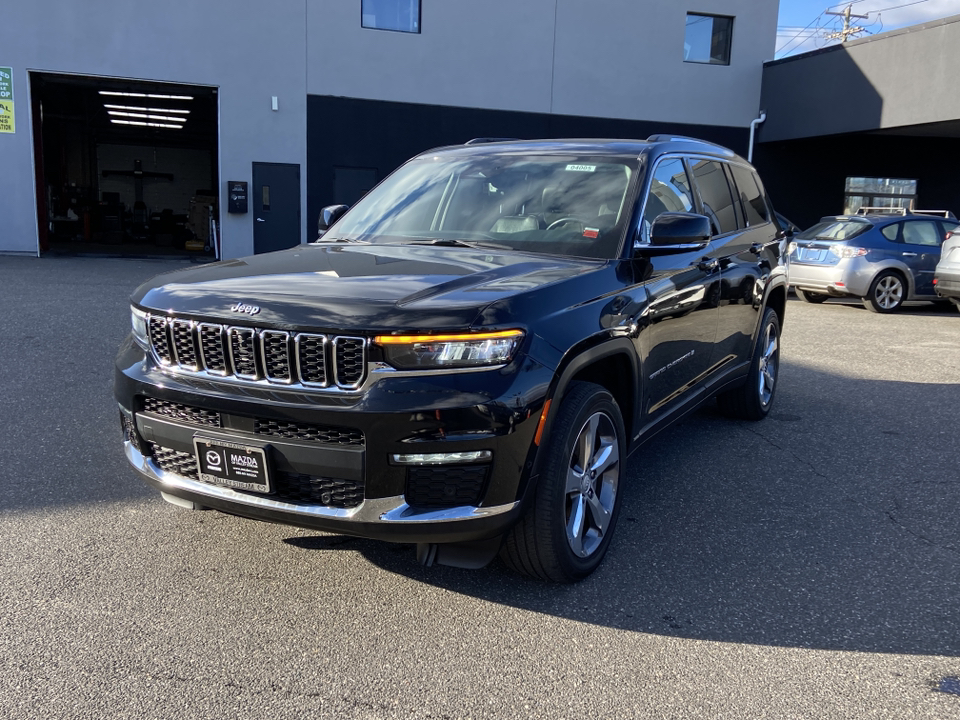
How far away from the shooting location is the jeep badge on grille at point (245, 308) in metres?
2.98

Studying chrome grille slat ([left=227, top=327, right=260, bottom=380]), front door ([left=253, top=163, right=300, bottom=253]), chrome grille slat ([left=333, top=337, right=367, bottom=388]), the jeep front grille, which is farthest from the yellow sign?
chrome grille slat ([left=333, top=337, right=367, bottom=388])

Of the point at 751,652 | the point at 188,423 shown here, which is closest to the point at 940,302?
the point at 751,652

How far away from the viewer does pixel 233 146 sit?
19391mm

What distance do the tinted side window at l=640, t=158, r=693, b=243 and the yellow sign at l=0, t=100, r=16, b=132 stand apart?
18433 mm

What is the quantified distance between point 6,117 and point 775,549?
65.1 feet

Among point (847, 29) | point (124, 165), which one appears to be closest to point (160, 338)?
point (124, 165)

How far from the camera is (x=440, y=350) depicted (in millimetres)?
2836

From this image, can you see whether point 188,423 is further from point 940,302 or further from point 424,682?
point 940,302

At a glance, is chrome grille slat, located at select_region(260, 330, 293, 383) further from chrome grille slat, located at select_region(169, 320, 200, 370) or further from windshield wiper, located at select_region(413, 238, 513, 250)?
windshield wiper, located at select_region(413, 238, 513, 250)

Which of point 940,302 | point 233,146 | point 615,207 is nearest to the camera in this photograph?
point 615,207

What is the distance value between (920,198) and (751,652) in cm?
2339

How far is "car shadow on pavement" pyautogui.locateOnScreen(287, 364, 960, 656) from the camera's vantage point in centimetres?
322

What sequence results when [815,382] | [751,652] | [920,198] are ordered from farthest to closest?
[920,198] → [815,382] → [751,652]

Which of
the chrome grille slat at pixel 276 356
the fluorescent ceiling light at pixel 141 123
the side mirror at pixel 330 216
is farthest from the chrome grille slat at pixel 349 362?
the fluorescent ceiling light at pixel 141 123
